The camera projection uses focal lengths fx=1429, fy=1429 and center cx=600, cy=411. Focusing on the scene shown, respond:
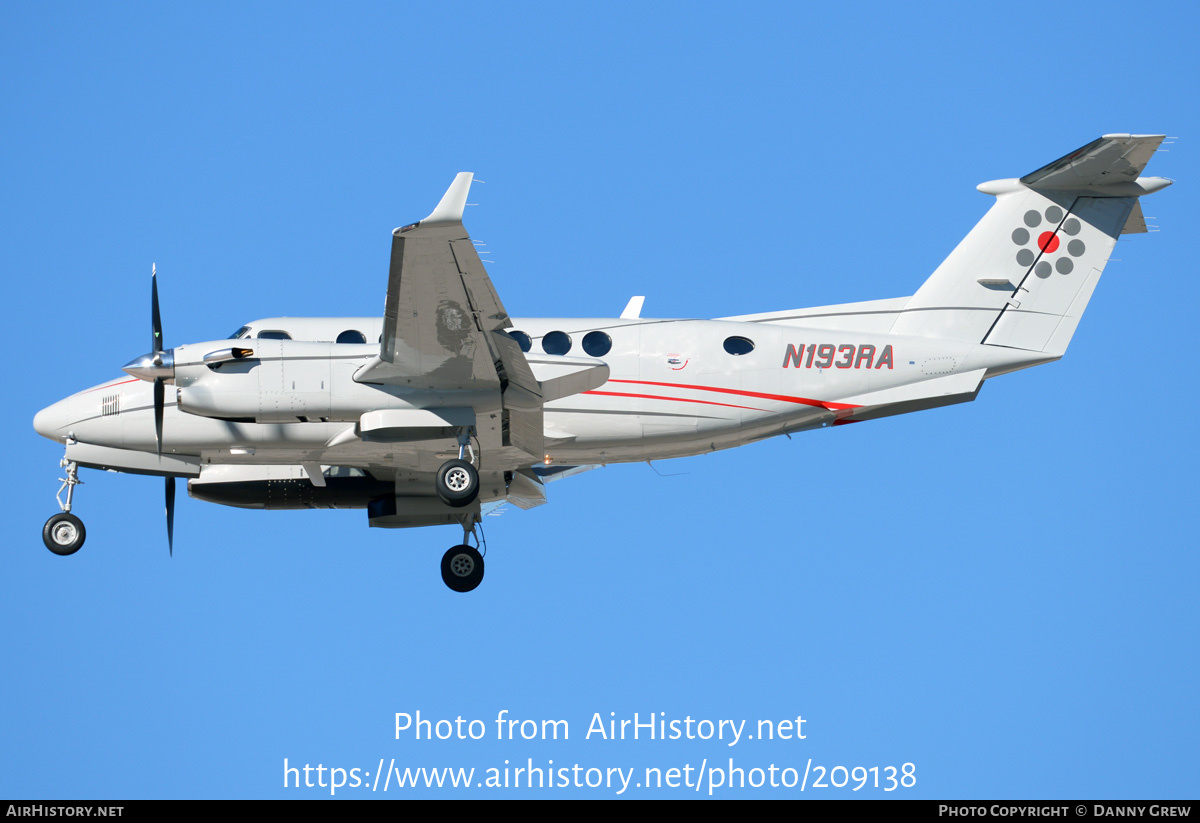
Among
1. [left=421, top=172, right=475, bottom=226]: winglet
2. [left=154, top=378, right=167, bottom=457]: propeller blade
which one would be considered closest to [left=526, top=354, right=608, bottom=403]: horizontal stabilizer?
[left=421, top=172, right=475, bottom=226]: winglet

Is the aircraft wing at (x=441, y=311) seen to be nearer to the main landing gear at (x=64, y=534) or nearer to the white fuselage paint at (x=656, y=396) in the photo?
the white fuselage paint at (x=656, y=396)

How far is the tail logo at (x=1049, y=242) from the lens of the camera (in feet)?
78.4

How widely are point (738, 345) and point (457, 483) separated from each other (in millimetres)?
5036

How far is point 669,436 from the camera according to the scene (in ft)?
74.1

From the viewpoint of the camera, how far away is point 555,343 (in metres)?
22.1

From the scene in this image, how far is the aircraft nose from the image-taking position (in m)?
22.3

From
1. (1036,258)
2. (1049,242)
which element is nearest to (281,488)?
(1036,258)

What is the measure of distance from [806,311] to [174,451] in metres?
10.3

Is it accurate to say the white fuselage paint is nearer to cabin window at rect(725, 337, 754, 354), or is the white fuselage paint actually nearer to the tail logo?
cabin window at rect(725, 337, 754, 354)

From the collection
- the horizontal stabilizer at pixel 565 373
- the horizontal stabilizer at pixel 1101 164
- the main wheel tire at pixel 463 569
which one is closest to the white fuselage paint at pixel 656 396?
the horizontal stabilizer at pixel 565 373

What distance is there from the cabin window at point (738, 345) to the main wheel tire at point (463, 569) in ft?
18.4

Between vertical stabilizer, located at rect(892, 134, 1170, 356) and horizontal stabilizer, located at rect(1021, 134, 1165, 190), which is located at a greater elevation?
horizontal stabilizer, located at rect(1021, 134, 1165, 190)

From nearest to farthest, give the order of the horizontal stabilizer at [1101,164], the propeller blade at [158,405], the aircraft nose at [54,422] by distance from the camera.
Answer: the propeller blade at [158,405], the aircraft nose at [54,422], the horizontal stabilizer at [1101,164]

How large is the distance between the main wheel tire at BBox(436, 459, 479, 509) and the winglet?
4529 millimetres
